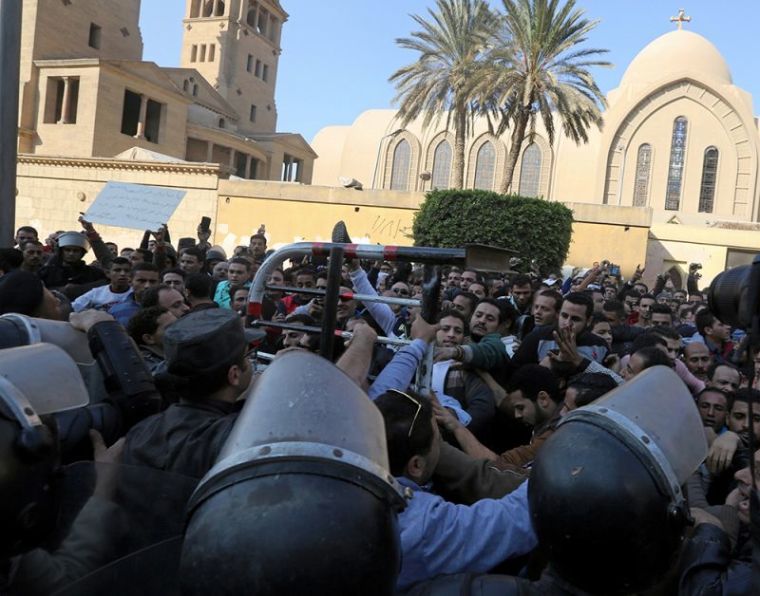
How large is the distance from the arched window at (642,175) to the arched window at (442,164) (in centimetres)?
1170

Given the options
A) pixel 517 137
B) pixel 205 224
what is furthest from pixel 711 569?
pixel 517 137

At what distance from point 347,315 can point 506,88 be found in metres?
20.9

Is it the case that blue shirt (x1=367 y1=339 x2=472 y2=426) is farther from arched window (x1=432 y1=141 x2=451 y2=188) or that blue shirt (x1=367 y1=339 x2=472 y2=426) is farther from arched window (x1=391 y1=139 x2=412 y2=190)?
arched window (x1=391 y1=139 x2=412 y2=190)

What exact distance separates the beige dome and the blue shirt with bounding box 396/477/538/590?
141ft

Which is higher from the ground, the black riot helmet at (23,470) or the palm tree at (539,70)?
the palm tree at (539,70)

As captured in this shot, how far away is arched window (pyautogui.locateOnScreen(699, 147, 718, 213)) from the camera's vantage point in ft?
133

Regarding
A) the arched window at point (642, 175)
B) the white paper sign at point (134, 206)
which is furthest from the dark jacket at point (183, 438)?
the arched window at point (642, 175)

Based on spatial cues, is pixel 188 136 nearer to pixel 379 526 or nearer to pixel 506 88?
pixel 506 88

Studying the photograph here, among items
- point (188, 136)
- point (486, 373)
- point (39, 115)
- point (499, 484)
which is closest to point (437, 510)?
point (499, 484)

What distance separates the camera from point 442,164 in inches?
1836

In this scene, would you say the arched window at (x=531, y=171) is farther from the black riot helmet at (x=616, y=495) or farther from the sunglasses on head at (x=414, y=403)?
the black riot helmet at (x=616, y=495)

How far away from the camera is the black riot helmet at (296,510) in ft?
3.51

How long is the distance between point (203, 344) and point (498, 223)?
1957 cm

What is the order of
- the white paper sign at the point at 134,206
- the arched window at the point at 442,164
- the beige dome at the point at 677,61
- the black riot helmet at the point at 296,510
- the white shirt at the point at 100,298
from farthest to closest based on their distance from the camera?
the arched window at the point at 442,164 → the beige dome at the point at 677,61 → the white paper sign at the point at 134,206 → the white shirt at the point at 100,298 → the black riot helmet at the point at 296,510
